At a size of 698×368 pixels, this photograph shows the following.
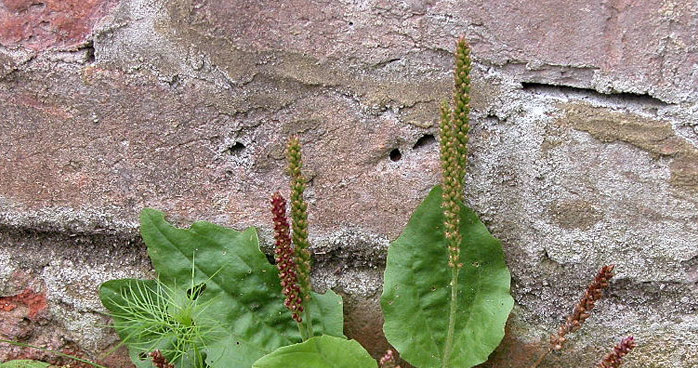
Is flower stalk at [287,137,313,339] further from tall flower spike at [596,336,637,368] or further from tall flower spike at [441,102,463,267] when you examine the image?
tall flower spike at [596,336,637,368]

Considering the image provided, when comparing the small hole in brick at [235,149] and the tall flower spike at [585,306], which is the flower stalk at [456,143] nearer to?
the tall flower spike at [585,306]

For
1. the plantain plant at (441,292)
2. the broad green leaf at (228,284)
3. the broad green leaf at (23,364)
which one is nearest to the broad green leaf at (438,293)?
the plantain plant at (441,292)

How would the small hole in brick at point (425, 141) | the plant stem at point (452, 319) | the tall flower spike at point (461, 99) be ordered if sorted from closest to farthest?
1. the tall flower spike at point (461, 99)
2. the plant stem at point (452, 319)
3. the small hole in brick at point (425, 141)

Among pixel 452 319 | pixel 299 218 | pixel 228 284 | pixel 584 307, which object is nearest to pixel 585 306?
pixel 584 307

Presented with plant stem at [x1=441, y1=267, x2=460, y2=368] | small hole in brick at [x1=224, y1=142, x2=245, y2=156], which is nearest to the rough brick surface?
small hole in brick at [x1=224, y1=142, x2=245, y2=156]

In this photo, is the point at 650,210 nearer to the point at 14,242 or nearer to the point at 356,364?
the point at 356,364

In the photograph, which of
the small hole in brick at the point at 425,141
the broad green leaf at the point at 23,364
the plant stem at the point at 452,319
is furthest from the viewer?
the broad green leaf at the point at 23,364

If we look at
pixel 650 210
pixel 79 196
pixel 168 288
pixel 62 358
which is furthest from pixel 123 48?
pixel 650 210
